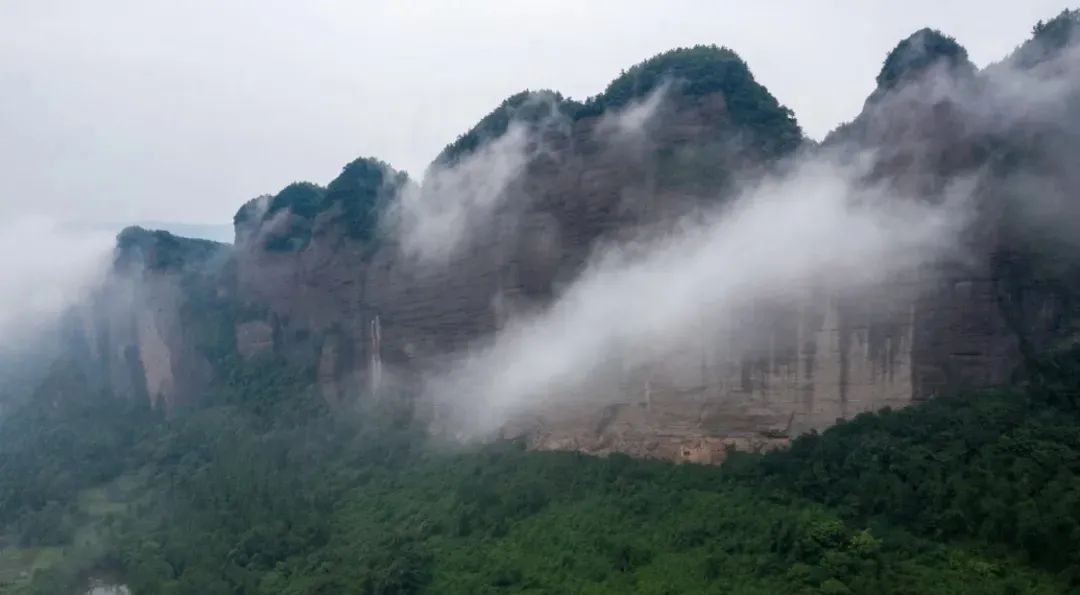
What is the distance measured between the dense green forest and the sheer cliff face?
0.99 metres

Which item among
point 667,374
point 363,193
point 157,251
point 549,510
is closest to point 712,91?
point 667,374

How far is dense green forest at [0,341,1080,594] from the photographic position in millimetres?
16109

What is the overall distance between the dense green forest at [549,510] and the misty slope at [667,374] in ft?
0.27

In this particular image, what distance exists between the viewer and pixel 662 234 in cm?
2420

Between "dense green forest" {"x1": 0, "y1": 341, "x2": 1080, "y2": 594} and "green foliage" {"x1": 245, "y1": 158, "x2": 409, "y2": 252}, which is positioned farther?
"green foliage" {"x1": 245, "y1": 158, "x2": 409, "y2": 252}

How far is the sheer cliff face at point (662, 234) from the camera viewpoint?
1952 cm

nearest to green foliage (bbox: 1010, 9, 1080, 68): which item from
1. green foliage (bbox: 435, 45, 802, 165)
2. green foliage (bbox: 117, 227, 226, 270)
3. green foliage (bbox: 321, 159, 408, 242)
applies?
green foliage (bbox: 435, 45, 802, 165)

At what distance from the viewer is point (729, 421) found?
21797 mm

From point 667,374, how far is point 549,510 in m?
4.41

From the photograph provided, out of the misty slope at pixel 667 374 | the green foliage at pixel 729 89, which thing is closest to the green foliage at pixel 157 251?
the misty slope at pixel 667 374

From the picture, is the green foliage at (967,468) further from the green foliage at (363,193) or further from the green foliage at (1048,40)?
the green foliage at (363,193)

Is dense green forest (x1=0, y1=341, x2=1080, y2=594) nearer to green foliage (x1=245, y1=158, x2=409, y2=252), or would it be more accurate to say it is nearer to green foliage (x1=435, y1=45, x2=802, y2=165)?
green foliage (x1=245, y1=158, x2=409, y2=252)

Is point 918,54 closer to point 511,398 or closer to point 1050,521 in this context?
point 1050,521

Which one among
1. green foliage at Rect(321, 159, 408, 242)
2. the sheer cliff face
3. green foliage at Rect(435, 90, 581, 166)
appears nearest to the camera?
the sheer cliff face
